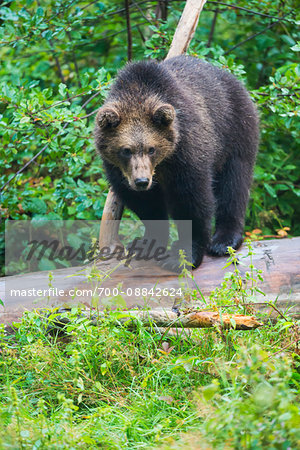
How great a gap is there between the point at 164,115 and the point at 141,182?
577 millimetres

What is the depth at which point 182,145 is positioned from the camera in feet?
15.5

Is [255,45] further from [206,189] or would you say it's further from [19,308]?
[19,308]

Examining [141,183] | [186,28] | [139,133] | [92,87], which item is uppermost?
[186,28]

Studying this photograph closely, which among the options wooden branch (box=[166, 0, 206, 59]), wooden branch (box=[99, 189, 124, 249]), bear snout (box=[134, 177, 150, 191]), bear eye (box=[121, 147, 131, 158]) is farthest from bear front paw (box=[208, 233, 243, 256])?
wooden branch (box=[166, 0, 206, 59])

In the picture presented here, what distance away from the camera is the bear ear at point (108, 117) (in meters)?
4.50

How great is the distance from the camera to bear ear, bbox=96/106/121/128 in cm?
450

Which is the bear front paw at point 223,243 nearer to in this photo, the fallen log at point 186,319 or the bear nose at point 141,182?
the bear nose at point 141,182

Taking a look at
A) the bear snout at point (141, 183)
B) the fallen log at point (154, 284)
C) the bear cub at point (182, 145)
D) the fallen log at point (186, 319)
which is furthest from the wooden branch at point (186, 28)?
the fallen log at point (186, 319)

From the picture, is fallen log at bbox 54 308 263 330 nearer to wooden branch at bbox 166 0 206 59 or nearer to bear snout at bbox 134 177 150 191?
bear snout at bbox 134 177 150 191

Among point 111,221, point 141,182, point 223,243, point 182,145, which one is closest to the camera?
point 141,182

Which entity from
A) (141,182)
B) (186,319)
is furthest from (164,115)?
(186,319)

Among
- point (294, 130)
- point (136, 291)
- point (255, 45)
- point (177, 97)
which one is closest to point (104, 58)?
point (255, 45)

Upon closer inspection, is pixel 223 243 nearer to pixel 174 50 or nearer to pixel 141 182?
pixel 141 182

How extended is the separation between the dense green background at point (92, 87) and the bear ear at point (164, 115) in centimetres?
98
